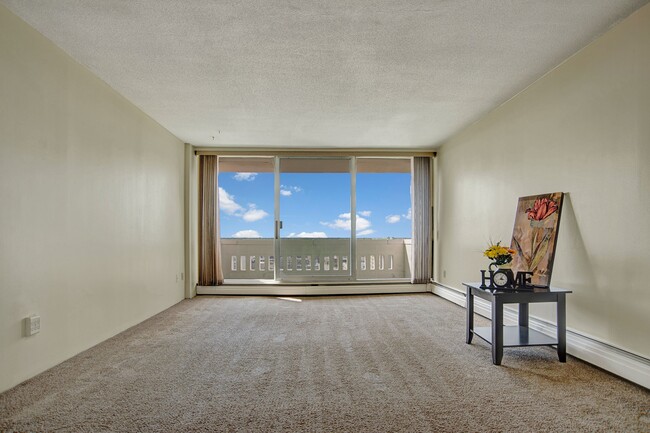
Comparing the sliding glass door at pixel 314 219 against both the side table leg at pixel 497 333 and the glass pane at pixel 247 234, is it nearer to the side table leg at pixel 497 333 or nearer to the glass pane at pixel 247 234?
the glass pane at pixel 247 234

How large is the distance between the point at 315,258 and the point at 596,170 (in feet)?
16.0

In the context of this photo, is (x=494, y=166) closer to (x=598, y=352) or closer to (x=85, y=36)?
(x=598, y=352)

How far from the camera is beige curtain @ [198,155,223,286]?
6.00 metres

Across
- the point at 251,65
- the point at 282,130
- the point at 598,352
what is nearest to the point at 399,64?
the point at 251,65

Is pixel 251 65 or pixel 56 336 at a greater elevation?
pixel 251 65

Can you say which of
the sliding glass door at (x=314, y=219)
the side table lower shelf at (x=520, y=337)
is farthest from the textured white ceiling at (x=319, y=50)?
the side table lower shelf at (x=520, y=337)

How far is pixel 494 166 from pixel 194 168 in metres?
4.44

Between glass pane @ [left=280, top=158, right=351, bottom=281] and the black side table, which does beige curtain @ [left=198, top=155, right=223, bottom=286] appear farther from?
the black side table

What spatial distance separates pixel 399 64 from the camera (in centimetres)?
299

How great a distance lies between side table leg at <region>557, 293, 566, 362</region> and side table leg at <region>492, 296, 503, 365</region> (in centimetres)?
44

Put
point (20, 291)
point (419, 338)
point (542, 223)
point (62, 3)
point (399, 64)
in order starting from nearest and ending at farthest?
point (62, 3) < point (20, 291) < point (399, 64) < point (542, 223) < point (419, 338)

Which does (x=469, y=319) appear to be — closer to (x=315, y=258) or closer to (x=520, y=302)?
(x=520, y=302)

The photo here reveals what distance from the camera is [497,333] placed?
107 inches

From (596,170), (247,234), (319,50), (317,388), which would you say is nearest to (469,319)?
(596,170)
